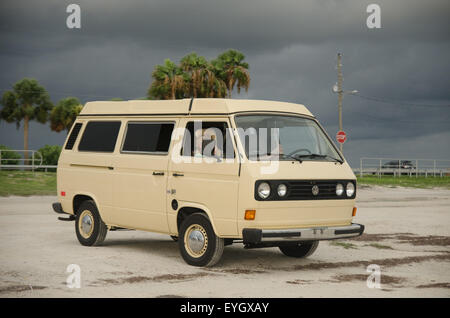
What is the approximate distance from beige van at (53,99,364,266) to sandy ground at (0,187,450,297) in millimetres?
491

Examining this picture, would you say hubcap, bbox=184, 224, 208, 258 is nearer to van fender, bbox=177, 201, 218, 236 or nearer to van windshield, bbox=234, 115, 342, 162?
van fender, bbox=177, 201, 218, 236

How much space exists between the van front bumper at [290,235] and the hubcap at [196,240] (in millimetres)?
664

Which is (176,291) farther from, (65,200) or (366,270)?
(65,200)

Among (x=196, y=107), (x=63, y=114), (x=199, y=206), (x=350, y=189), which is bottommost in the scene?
(x=199, y=206)

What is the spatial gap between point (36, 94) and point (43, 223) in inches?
2223

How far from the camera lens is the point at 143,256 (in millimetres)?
10688

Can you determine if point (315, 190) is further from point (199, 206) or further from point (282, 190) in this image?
point (199, 206)

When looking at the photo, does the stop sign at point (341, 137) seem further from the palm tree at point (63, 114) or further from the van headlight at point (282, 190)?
the van headlight at point (282, 190)

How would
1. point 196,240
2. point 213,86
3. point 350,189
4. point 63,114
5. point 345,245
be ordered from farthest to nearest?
point 63,114 < point 213,86 < point 345,245 < point 350,189 < point 196,240

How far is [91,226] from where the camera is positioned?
461 inches

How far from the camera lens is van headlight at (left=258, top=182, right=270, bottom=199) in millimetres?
8875

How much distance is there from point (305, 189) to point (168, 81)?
44.4 m

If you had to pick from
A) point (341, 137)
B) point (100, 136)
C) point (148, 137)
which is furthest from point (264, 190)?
point (341, 137)
